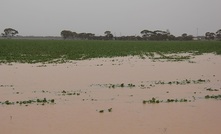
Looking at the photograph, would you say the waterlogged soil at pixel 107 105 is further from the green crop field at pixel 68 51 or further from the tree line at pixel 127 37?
the tree line at pixel 127 37

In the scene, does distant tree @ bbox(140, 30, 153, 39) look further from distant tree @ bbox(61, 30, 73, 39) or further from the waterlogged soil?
the waterlogged soil

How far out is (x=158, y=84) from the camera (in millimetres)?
15109

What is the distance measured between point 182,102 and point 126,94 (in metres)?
2.23

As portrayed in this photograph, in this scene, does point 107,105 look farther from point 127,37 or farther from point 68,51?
point 127,37

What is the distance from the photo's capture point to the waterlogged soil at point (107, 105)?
8.28 m

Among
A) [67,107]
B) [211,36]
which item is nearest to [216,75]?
[67,107]

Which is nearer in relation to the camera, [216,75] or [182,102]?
[182,102]

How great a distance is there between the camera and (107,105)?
1076 centimetres

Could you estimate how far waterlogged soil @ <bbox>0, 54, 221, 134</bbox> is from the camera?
8281 millimetres

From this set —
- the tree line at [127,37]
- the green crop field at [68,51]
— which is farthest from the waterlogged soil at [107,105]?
the tree line at [127,37]

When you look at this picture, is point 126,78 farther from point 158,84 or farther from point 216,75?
point 216,75

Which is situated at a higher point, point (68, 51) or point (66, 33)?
point (66, 33)

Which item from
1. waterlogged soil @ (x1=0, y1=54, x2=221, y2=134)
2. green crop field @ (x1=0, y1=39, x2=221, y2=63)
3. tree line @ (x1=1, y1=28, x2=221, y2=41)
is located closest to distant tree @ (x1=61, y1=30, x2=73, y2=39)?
tree line @ (x1=1, y1=28, x2=221, y2=41)

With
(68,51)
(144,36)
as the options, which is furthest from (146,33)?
(68,51)
